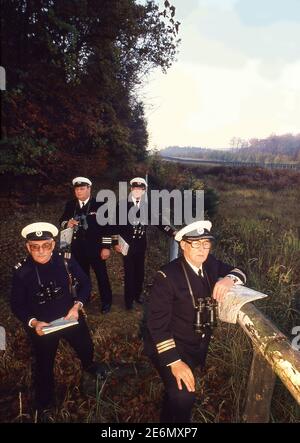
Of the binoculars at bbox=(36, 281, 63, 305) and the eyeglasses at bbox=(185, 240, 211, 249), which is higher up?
the eyeglasses at bbox=(185, 240, 211, 249)

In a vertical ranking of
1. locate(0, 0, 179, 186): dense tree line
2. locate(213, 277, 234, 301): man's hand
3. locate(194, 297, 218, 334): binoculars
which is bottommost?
locate(194, 297, 218, 334): binoculars

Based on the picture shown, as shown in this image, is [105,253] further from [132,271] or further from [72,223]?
[72,223]

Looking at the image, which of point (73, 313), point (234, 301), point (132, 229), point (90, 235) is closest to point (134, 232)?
point (132, 229)

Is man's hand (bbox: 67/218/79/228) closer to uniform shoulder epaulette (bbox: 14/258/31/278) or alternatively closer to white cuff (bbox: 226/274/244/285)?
uniform shoulder epaulette (bbox: 14/258/31/278)

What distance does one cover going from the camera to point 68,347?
14.1 ft

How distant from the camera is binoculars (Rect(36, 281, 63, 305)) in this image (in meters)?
3.37

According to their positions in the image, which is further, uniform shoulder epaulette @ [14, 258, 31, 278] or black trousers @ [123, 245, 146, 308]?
black trousers @ [123, 245, 146, 308]

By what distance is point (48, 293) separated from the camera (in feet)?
11.2

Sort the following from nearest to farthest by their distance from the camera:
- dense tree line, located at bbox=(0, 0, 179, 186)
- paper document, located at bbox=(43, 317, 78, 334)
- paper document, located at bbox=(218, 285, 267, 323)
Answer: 1. paper document, located at bbox=(218, 285, 267, 323)
2. paper document, located at bbox=(43, 317, 78, 334)
3. dense tree line, located at bbox=(0, 0, 179, 186)

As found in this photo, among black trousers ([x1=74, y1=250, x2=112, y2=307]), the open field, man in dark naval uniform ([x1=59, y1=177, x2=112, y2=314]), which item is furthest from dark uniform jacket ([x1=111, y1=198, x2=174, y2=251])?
the open field

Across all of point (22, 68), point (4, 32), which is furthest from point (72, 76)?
point (4, 32)

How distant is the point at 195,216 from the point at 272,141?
9638cm

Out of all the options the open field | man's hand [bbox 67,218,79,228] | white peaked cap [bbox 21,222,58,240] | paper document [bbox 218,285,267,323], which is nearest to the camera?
paper document [bbox 218,285,267,323]

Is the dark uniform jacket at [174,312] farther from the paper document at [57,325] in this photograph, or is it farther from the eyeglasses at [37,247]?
the eyeglasses at [37,247]
